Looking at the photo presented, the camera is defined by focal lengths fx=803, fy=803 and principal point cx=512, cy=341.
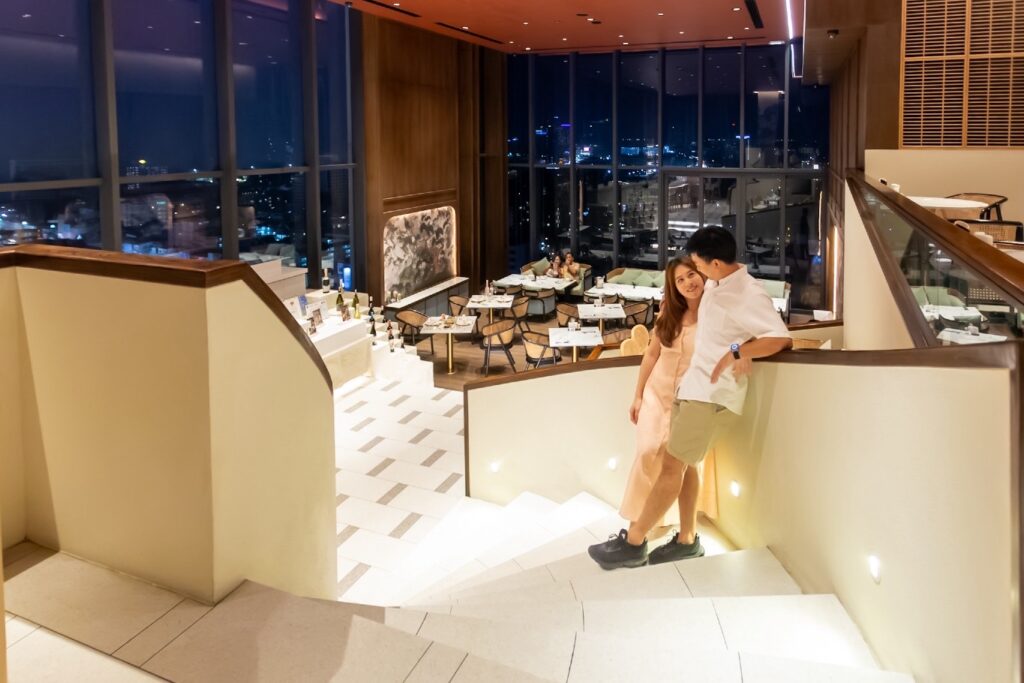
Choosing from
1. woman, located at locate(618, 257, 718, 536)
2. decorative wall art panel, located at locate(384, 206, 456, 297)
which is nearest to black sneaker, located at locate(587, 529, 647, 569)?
woman, located at locate(618, 257, 718, 536)

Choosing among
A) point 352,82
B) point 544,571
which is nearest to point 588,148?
point 352,82

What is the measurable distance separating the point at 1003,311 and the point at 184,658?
2.24m

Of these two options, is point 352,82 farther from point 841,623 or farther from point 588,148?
point 841,623

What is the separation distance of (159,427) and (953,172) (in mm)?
8063

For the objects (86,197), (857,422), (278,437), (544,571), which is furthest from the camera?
(86,197)

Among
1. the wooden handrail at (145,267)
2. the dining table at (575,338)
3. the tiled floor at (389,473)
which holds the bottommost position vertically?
the tiled floor at (389,473)

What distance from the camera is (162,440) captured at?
2.54m

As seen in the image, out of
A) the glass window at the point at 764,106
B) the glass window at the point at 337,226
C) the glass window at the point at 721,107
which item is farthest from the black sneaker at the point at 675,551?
the glass window at the point at 721,107

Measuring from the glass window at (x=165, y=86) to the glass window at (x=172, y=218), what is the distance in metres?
0.22

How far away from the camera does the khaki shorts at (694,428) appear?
3451 mm

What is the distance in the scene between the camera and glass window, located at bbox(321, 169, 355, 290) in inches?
Result: 504

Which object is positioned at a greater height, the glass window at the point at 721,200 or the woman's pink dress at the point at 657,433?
the glass window at the point at 721,200

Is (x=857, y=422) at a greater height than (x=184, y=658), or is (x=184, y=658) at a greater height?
(x=857, y=422)

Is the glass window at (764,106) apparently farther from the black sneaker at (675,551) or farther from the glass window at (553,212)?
the black sneaker at (675,551)
